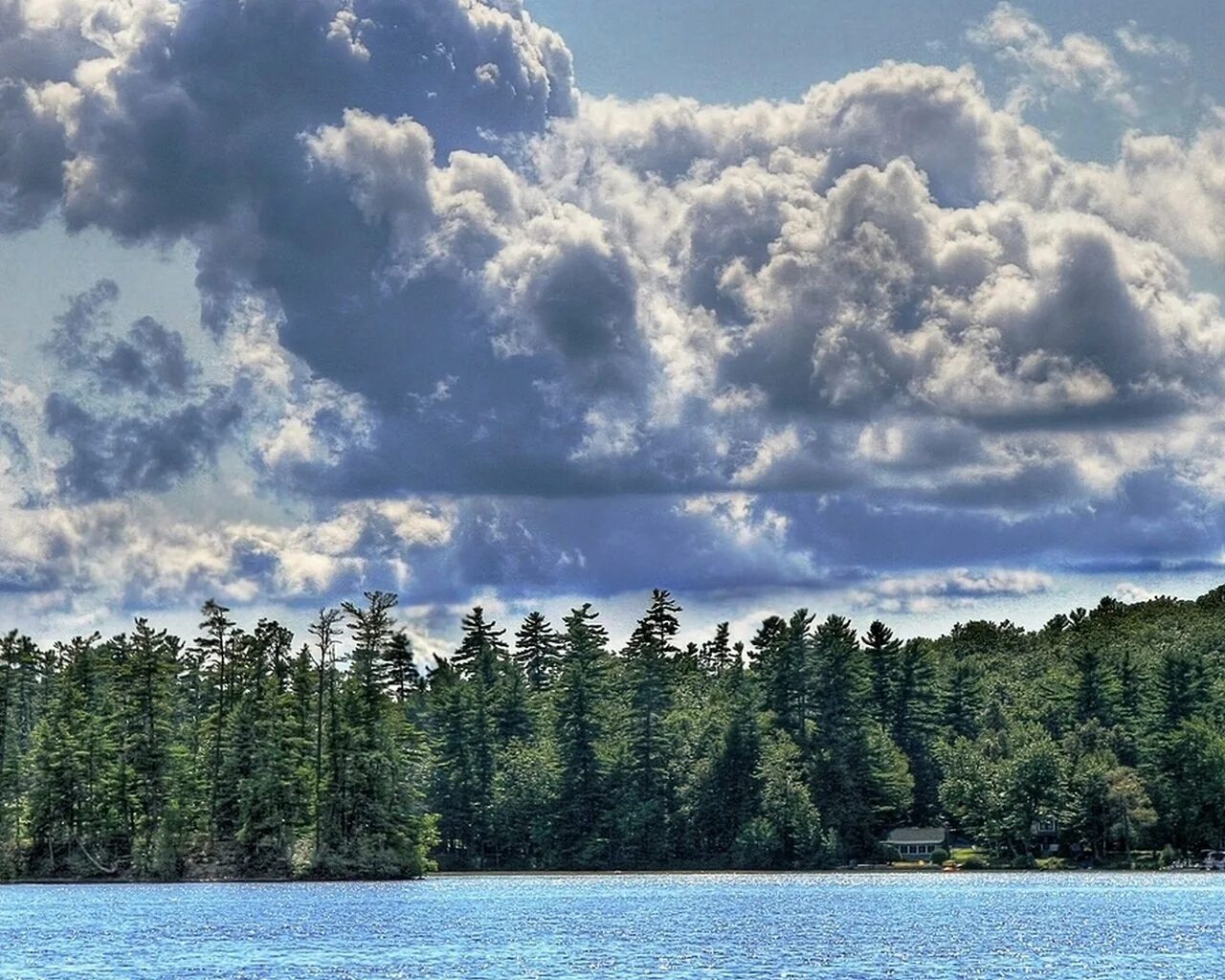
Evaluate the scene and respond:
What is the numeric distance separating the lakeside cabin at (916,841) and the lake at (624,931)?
38.9 m

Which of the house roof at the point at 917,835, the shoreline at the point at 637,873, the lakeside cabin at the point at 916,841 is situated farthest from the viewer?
the house roof at the point at 917,835

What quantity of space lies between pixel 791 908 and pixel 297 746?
5990 centimetres

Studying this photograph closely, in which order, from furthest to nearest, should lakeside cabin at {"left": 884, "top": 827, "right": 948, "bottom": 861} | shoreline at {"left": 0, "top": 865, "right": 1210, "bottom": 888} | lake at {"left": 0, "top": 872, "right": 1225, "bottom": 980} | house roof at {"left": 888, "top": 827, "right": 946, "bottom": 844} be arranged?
house roof at {"left": 888, "top": 827, "right": 946, "bottom": 844} → lakeside cabin at {"left": 884, "top": 827, "right": 948, "bottom": 861} → shoreline at {"left": 0, "top": 865, "right": 1210, "bottom": 888} → lake at {"left": 0, "top": 872, "right": 1225, "bottom": 980}

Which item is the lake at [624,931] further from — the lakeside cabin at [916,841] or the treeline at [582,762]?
the lakeside cabin at [916,841]

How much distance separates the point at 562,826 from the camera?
182375 mm

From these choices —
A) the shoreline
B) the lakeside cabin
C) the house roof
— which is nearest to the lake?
the shoreline

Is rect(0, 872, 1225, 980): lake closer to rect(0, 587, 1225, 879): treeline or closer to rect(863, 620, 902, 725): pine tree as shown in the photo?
rect(0, 587, 1225, 879): treeline

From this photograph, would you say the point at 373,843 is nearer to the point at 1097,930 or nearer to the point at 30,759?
the point at 30,759

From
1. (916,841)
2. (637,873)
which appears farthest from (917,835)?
(637,873)

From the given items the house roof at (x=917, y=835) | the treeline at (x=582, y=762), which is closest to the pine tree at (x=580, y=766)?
the treeline at (x=582, y=762)

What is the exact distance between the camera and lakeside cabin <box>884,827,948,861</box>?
7067 inches

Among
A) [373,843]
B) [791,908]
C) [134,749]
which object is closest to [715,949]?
[791,908]

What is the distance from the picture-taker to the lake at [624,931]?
6794cm

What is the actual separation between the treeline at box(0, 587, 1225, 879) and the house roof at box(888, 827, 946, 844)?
6.21ft
